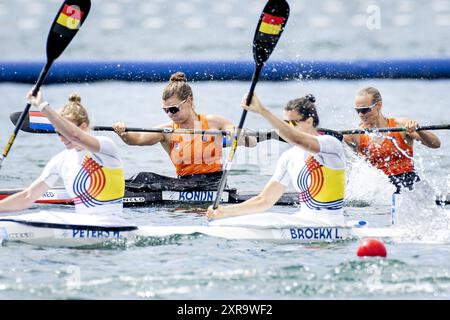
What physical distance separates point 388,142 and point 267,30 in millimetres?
2500

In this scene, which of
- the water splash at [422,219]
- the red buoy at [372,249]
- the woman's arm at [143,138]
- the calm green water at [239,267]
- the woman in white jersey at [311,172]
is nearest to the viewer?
the calm green water at [239,267]

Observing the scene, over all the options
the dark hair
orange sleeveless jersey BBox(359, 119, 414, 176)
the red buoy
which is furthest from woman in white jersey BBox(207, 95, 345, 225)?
orange sleeveless jersey BBox(359, 119, 414, 176)

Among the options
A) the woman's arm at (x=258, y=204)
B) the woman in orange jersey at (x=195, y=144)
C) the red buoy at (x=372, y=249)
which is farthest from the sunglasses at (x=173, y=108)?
the red buoy at (x=372, y=249)

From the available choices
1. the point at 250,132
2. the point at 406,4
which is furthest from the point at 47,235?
the point at 406,4

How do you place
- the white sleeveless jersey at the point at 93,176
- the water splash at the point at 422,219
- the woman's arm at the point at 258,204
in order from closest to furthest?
the white sleeveless jersey at the point at 93,176 → the woman's arm at the point at 258,204 → the water splash at the point at 422,219

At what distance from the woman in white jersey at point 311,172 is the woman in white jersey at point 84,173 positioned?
1.24 m

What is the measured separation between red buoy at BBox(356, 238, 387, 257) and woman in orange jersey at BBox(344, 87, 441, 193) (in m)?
2.97

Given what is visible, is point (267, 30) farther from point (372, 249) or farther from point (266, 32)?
point (372, 249)

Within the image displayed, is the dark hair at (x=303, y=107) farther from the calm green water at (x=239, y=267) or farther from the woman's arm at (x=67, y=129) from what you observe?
the woman's arm at (x=67, y=129)

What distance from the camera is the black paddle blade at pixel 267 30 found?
11.9 m

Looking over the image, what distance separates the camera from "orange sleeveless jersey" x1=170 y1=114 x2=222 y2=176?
46.3ft

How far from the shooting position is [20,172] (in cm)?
1805
